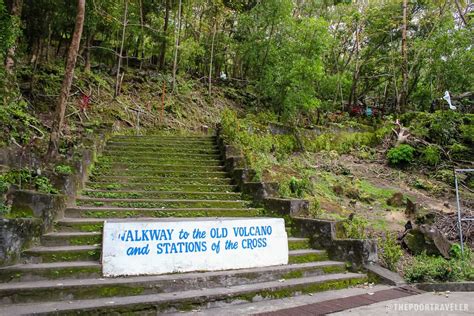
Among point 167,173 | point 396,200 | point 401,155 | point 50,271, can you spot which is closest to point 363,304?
point 50,271

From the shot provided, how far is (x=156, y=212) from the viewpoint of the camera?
6.36 meters

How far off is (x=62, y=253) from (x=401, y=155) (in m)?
13.1

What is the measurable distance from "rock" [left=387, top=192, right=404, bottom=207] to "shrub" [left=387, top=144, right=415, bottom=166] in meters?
3.85

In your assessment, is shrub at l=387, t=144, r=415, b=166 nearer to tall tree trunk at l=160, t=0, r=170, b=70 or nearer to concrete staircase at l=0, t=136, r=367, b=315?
concrete staircase at l=0, t=136, r=367, b=315

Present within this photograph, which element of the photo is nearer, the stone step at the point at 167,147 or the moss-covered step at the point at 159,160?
the moss-covered step at the point at 159,160

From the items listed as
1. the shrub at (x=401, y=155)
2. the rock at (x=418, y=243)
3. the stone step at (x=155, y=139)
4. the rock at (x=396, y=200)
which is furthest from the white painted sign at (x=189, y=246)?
the shrub at (x=401, y=155)

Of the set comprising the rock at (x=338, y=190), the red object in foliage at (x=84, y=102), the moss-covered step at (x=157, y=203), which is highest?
the red object in foliage at (x=84, y=102)

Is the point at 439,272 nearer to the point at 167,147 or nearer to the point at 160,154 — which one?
the point at 160,154

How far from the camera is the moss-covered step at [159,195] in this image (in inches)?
267

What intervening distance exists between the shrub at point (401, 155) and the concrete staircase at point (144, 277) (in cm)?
866

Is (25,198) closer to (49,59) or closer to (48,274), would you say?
(48,274)

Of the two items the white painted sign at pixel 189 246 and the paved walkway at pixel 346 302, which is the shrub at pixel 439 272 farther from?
the white painted sign at pixel 189 246

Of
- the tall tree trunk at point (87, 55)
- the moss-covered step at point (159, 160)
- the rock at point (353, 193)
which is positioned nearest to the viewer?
the moss-covered step at point (159, 160)

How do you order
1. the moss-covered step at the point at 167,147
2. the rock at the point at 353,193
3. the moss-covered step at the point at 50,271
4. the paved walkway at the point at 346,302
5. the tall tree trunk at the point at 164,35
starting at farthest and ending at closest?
the tall tree trunk at the point at 164,35
the rock at the point at 353,193
the moss-covered step at the point at 167,147
the paved walkway at the point at 346,302
the moss-covered step at the point at 50,271
